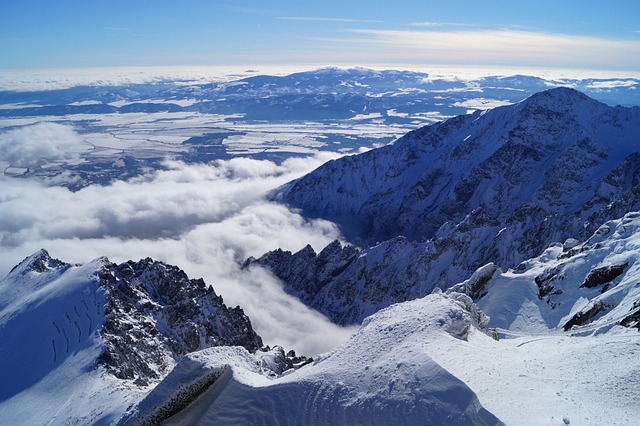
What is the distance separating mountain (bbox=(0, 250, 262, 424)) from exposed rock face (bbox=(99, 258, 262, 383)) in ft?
0.61

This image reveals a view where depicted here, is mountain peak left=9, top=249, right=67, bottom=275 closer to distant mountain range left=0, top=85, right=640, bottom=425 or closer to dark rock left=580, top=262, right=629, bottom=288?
distant mountain range left=0, top=85, right=640, bottom=425

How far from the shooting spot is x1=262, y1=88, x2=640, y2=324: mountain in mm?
114312

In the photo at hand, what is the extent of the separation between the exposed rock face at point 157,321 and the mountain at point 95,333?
187 millimetres

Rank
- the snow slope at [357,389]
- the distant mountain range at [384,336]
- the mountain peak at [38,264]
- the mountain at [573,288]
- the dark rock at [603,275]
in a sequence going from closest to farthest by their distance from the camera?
the snow slope at [357,389] → the distant mountain range at [384,336] → the mountain at [573,288] → the dark rock at [603,275] → the mountain peak at [38,264]

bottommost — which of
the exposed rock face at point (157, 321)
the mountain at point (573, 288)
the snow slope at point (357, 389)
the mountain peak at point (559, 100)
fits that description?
the exposed rock face at point (157, 321)

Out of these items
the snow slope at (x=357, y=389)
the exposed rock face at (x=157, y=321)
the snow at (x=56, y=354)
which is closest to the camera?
the snow slope at (x=357, y=389)

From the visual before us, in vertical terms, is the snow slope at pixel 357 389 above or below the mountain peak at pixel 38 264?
above

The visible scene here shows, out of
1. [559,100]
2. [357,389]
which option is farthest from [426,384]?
[559,100]

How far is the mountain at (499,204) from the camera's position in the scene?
11431 cm

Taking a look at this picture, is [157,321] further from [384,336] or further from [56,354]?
[384,336]

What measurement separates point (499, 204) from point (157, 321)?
426 feet

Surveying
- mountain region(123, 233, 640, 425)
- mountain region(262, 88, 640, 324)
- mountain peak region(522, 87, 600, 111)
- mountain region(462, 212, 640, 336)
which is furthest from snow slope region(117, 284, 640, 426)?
mountain peak region(522, 87, 600, 111)

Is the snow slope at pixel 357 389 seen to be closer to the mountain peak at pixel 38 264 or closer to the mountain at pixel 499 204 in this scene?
the mountain peak at pixel 38 264

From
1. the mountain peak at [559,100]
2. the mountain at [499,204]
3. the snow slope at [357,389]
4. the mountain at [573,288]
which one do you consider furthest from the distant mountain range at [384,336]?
the mountain peak at [559,100]
